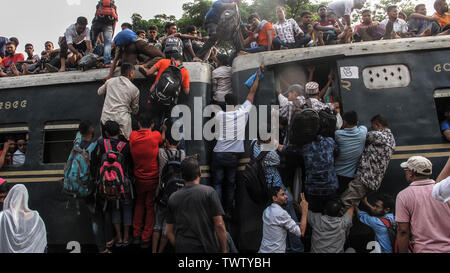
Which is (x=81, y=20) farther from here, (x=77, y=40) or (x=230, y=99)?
(x=230, y=99)

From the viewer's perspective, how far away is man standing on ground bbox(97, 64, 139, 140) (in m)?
5.23

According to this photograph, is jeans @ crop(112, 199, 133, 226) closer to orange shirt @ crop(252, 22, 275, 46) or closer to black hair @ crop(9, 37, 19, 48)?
orange shirt @ crop(252, 22, 275, 46)

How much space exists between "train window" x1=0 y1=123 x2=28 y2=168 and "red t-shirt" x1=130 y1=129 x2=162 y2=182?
253 centimetres

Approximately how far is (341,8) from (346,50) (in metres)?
1.95

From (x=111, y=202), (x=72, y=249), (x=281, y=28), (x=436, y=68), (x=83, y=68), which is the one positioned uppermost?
(x=281, y=28)

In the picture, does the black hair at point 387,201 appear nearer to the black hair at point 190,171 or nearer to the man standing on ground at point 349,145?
the man standing on ground at point 349,145

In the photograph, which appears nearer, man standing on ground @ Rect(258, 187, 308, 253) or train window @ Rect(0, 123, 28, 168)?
man standing on ground @ Rect(258, 187, 308, 253)

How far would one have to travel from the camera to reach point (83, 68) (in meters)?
6.20

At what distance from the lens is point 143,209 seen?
5066 millimetres

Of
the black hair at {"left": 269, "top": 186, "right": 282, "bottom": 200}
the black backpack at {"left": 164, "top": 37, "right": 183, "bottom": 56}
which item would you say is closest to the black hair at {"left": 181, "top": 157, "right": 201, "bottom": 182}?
the black hair at {"left": 269, "top": 186, "right": 282, "bottom": 200}

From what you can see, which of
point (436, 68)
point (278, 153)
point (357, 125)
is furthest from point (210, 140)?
point (436, 68)

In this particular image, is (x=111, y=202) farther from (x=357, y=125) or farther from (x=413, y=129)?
(x=413, y=129)

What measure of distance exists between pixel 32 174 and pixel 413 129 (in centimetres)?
625

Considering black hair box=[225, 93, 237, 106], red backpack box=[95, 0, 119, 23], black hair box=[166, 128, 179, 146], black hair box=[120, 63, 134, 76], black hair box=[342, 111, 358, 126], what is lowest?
black hair box=[166, 128, 179, 146]
